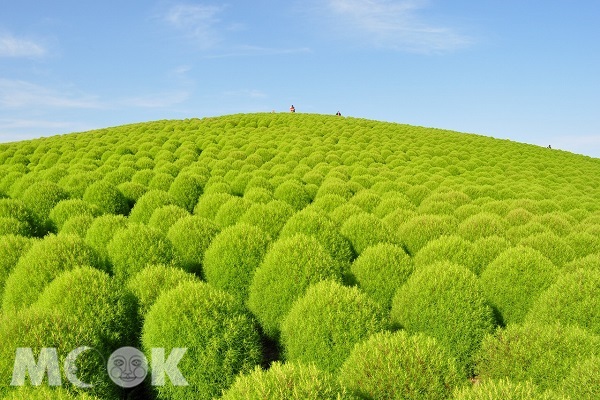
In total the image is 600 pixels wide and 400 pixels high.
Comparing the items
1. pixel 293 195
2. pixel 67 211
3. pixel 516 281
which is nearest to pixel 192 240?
pixel 67 211

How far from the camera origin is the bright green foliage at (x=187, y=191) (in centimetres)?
1777

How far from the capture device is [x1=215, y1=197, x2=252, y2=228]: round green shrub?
41.4 feet

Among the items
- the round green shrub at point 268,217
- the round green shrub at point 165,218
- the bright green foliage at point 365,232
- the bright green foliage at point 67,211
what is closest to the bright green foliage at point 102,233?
the round green shrub at point 165,218

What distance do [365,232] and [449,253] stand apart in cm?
217

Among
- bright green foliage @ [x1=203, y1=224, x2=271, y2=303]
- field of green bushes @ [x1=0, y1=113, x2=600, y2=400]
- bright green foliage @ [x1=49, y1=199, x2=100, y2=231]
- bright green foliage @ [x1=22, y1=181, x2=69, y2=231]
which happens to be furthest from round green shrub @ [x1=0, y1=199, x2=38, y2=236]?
bright green foliage @ [x1=203, y1=224, x2=271, y2=303]

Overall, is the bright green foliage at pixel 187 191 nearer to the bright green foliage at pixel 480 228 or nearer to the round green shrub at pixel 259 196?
the round green shrub at pixel 259 196

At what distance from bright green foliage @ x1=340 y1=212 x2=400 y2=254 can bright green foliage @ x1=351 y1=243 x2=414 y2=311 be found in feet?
4.83

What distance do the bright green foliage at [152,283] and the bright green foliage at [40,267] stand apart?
3.85 ft

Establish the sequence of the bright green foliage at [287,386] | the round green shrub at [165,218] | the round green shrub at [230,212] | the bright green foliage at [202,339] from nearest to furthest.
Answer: the bright green foliage at [287,386] < the bright green foliage at [202,339] < the round green shrub at [165,218] < the round green shrub at [230,212]

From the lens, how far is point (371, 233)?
10664 millimetres

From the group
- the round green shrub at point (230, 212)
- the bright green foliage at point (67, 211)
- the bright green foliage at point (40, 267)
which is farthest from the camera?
the bright green foliage at point (67, 211)

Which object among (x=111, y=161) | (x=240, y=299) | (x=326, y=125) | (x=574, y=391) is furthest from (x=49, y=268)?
(x=326, y=125)

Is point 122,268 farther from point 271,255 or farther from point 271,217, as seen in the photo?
point 271,217

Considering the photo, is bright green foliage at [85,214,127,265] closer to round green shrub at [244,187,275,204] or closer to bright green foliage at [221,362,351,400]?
round green shrub at [244,187,275,204]
